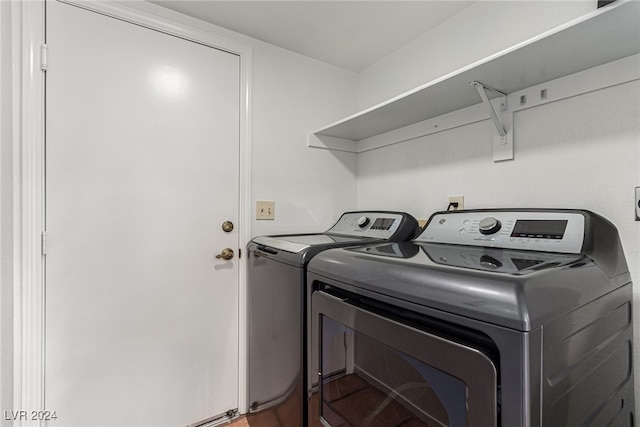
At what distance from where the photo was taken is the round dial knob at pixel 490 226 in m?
1.09

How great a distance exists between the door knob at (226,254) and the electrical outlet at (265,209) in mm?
250

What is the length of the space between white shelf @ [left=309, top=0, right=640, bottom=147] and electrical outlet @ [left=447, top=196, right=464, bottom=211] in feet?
1.44

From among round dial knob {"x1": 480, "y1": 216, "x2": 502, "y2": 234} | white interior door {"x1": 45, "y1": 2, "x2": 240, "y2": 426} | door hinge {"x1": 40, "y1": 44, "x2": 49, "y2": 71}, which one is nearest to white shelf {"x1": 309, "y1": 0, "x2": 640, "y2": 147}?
round dial knob {"x1": 480, "y1": 216, "x2": 502, "y2": 234}

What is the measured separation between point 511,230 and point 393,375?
0.69 metres

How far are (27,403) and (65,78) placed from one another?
1372 mm

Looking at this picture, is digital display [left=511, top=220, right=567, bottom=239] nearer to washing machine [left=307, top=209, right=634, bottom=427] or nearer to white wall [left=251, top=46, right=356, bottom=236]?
washing machine [left=307, top=209, right=634, bottom=427]

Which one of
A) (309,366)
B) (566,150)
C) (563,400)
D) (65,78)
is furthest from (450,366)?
(65,78)

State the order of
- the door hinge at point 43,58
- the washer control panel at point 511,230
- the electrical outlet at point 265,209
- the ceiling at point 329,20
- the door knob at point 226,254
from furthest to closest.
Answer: the electrical outlet at point 265,209 → the door knob at point 226,254 → the ceiling at point 329,20 → the door hinge at point 43,58 → the washer control panel at point 511,230

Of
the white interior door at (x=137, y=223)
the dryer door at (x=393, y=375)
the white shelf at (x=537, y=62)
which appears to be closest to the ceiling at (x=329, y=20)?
the white interior door at (x=137, y=223)

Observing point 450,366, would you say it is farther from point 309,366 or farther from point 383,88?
point 383,88

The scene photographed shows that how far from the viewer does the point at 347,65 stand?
2.01 meters

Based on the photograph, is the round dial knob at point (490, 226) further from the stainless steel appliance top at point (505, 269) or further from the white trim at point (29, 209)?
the white trim at point (29, 209)

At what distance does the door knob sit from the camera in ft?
5.24

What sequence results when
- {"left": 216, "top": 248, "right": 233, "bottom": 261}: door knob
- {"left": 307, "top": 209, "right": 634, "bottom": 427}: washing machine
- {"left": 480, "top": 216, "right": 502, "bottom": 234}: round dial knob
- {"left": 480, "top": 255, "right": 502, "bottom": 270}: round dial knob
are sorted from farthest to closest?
{"left": 216, "top": 248, "right": 233, "bottom": 261}: door knob < {"left": 480, "top": 216, "right": 502, "bottom": 234}: round dial knob < {"left": 480, "top": 255, "right": 502, "bottom": 270}: round dial knob < {"left": 307, "top": 209, "right": 634, "bottom": 427}: washing machine
